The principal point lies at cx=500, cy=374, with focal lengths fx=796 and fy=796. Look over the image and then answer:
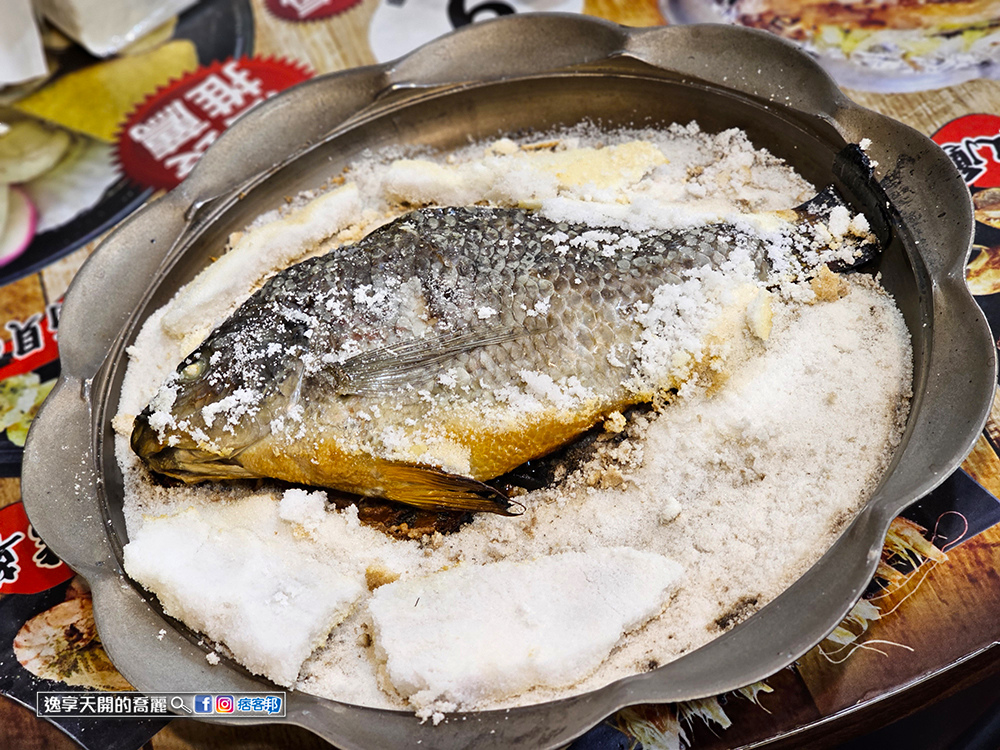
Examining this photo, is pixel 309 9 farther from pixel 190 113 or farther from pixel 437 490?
pixel 437 490

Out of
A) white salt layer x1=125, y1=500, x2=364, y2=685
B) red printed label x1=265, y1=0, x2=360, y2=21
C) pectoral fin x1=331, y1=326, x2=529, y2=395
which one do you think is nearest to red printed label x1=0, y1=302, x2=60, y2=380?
→ white salt layer x1=125, y1=500, x2=364, y2=685

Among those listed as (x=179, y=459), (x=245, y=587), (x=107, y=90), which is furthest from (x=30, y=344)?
(x=245, y=587)

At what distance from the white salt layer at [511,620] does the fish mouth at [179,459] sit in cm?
40

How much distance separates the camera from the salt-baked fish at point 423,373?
60.3 inches

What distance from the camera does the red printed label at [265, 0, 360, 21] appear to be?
2.72 m

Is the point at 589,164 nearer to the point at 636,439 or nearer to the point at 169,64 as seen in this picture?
the point at 636,439

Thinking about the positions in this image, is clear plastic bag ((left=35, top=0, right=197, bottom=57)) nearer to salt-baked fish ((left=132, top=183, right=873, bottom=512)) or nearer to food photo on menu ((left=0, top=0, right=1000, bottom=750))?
food photo on menu ((left=0, top=0, right=1000, bottom=750))


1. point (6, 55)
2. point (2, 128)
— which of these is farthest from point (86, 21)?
point (2, 128)

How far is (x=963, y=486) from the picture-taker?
1.57m

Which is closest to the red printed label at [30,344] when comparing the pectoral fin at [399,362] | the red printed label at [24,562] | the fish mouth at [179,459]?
the red printed label at [24,562]

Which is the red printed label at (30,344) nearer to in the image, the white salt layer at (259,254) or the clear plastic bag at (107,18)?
the white salt layer at (259,254)

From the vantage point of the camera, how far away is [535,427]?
1.55 metres

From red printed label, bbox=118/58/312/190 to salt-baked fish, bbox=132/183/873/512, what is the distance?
3.88ft

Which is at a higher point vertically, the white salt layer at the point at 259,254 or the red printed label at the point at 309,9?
the red printed label at the point at 309,9
